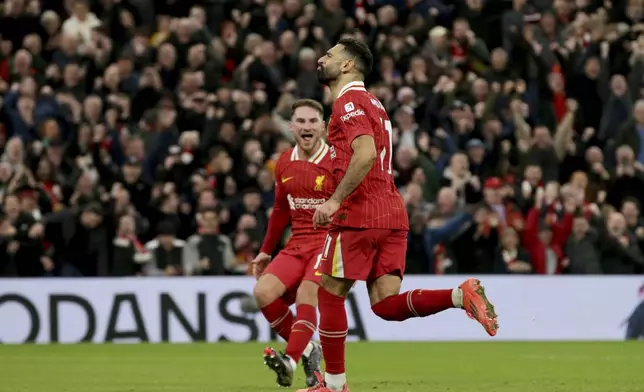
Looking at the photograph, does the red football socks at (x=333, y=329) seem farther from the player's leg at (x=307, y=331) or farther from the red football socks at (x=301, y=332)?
the red football socks at (x=301, y=332)

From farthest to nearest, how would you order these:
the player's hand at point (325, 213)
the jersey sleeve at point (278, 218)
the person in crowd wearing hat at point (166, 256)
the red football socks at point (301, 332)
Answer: the person in crowd wearing hat at point (166, 256) < the jersey sleeve at point (278, 218) < the red football socks at point (301, 332) < the player's hand at point (325, 213)

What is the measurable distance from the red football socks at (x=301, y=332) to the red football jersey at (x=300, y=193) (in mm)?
856

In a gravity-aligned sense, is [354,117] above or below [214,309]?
above

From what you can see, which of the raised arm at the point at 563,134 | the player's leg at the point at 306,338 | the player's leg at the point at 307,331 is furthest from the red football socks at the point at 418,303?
the raised arm at the point at 563,134

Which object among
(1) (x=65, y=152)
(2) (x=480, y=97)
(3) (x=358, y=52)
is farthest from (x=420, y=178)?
(3) (x=358, y=52)

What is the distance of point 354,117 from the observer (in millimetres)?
9578

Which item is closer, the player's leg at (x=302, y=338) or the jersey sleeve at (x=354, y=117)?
the jersey sleeve at (x=354, y=117)

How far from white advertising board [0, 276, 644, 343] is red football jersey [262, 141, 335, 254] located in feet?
22.3

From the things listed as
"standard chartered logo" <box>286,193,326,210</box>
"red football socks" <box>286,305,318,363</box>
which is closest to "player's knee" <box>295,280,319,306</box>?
"red football socks" <box>286,305,318,363</box>

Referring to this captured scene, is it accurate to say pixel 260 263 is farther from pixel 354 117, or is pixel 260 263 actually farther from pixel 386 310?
pixel 354 117

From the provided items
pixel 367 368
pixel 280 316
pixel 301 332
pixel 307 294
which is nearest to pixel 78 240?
pixel 367 368

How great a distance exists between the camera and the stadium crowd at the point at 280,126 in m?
19.6

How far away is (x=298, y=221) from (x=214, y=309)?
7.25 m

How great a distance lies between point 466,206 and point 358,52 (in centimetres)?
1027
